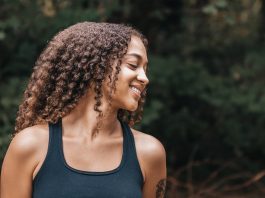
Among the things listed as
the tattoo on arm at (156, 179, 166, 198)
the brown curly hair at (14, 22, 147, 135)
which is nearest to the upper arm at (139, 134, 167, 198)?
the tattoo on arm at (156, 179, 166, 198)

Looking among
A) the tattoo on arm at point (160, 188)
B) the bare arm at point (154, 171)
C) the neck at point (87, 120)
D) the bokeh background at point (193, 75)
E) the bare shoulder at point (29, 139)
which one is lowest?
the bokeh background at point (193, 75)

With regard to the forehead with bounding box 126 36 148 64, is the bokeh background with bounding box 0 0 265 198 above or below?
below

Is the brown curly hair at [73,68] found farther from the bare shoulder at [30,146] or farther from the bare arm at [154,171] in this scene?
the bare arm at [154,171]

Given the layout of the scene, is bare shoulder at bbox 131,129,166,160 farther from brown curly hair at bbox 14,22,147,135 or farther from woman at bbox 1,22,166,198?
brown curly hair at bbox 14,22,147,135

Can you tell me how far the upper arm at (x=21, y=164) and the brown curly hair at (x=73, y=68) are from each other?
0.14 meters

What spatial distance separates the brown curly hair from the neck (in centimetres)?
3

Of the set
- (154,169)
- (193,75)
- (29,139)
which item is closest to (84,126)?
(29,139)

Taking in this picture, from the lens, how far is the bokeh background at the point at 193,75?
592cm

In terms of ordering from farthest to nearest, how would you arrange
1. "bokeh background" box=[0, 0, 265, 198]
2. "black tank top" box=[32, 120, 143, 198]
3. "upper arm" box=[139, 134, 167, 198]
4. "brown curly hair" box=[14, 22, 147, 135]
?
"bokeh background" box=[0, 0, 265, 198], "upper arm" box=[139, 134, 167, 198], "brown curly hair" box=[14, 22, 147, 135], "black tank top" box=[32, 120, 143, 198]

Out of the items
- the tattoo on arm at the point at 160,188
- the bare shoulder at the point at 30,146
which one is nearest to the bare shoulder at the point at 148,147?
the tattoo on arm at the point at 160,188

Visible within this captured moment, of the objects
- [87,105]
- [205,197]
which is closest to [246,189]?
[205,197]

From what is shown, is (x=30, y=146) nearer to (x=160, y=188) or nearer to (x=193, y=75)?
(x=160, y=188)

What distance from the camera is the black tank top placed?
2820 mm

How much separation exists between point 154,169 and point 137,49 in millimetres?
512
